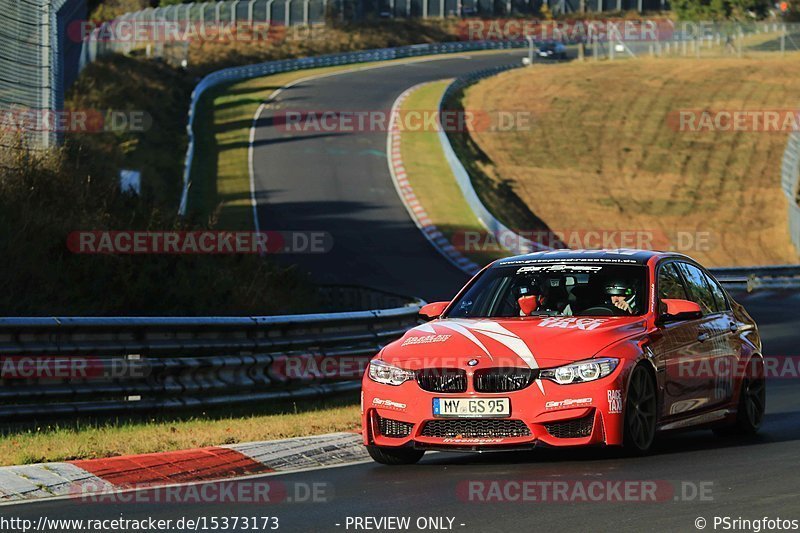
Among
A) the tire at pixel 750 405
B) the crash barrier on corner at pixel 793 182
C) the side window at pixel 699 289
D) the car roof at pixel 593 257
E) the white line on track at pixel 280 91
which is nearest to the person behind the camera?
the car roof at pixel 593 257

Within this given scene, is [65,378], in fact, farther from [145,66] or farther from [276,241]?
[145,66]

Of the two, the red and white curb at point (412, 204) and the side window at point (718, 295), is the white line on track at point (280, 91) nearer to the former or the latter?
the red and white curb at point (412, 204)

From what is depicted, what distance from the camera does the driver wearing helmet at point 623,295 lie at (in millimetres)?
10289

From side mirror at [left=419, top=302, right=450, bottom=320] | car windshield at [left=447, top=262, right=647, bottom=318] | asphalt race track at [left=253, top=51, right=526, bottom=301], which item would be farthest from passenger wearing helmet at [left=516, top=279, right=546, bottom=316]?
asphalt race track at [left=253, top=51, right=526, bottom=301]

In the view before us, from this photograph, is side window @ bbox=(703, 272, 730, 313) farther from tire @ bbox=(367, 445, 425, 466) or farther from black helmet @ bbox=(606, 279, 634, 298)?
tire @ bbox=(367, 445, 425, 466)

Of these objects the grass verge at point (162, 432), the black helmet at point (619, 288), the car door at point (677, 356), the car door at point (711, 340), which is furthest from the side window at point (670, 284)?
the grass verge at point (162, 432)

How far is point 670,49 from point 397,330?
66534 millimetres

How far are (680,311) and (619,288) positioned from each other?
1.99ft

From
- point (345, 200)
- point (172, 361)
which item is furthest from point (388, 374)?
point (345, 200)

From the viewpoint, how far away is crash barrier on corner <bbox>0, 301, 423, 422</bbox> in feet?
37.3

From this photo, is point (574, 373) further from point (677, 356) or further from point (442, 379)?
point (677, 356)

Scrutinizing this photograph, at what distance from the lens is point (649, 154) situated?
183 feet

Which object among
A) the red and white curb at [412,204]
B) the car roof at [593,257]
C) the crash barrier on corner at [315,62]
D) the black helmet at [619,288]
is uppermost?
the crash barrier on corner at [315,62]

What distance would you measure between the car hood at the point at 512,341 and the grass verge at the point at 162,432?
1644 mm
